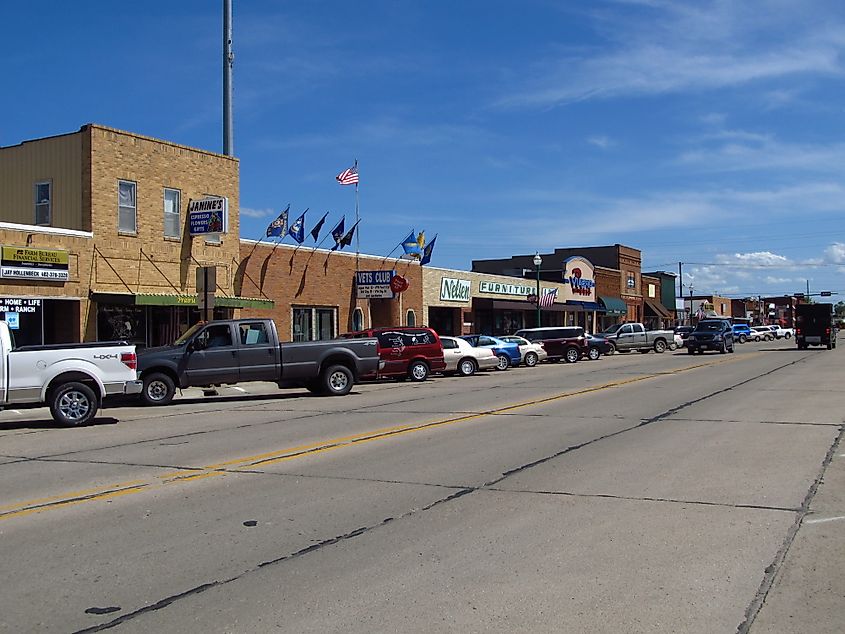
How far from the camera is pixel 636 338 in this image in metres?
52.0

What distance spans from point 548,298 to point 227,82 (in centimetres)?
Result: 3203

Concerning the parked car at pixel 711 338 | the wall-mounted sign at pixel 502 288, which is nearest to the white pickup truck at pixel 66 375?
the wall-mounted sign at pixel 502 288

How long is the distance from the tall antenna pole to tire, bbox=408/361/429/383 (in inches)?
402

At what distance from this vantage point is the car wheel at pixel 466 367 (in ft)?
105

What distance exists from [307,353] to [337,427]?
22.3ft

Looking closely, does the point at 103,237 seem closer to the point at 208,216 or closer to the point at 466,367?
the point at 208,216

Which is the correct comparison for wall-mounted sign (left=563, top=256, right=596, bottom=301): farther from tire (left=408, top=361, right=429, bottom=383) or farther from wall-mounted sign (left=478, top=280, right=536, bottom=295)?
tire (left=408, top=361, right=429, bottom=383)

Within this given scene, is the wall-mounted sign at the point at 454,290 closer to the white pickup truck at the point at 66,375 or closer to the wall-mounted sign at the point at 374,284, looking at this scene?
the wall-mounted sign at the point at 374,284

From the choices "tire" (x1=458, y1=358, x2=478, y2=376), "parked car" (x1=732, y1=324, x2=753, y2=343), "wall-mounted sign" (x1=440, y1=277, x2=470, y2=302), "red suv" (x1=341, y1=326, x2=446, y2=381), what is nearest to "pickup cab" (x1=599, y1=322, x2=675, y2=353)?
"wall-mounted sign" (x1=440, y1=277, x2=470, y2=302)

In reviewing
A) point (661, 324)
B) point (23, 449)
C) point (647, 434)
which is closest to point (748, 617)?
point (647, 434)

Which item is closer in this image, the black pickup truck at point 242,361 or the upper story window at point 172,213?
the black pickup truck at point 242,361

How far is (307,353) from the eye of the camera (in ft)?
70.6

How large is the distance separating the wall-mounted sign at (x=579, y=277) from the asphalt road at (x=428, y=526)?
161ft

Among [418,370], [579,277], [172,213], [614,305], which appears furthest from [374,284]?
[614,305]
